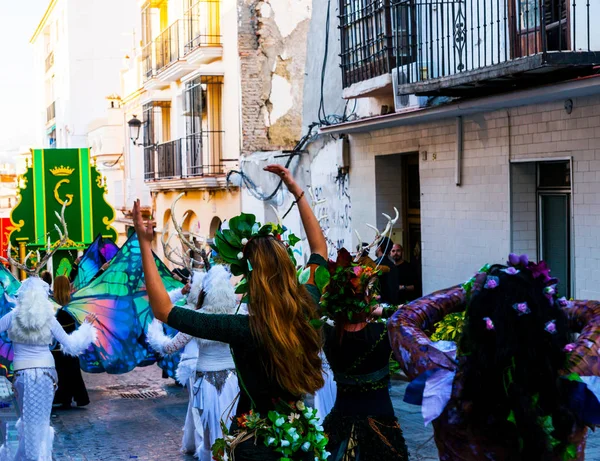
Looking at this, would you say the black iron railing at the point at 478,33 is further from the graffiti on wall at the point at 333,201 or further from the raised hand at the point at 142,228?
the raised hand at the point at 142,228

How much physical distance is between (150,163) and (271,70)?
314 inches

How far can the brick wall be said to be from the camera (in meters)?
10.4

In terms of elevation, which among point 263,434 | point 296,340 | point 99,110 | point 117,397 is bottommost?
point 117,397

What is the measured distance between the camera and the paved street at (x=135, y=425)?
30.8ft

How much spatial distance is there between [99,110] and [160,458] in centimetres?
3850

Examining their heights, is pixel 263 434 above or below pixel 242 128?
below

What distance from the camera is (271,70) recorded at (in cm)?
2328

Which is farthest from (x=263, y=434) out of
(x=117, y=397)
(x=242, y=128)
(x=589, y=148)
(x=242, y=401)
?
(x=242, y=128)

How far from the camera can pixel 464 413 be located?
3.77 meters

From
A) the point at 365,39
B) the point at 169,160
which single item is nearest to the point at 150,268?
the point at 365,39

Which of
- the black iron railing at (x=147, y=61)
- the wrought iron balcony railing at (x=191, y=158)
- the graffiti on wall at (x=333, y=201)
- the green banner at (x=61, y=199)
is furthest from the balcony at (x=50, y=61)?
the graffiti on wall at (x=333, y=201)

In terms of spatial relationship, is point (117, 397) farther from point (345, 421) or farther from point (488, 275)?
point (488, 275)

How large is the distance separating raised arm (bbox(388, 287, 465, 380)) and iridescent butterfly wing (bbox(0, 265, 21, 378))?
7.22 metres

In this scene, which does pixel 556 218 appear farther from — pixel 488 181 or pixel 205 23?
pixel 205 23
